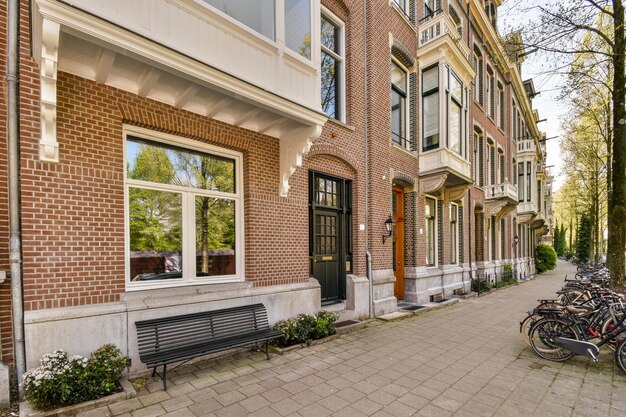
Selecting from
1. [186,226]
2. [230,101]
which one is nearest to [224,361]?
[186,226]

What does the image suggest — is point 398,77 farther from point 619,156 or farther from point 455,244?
point 455,244

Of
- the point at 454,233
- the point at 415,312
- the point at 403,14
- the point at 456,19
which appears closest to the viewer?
the point at 415,312

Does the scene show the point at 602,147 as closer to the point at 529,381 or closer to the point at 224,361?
the point at 529,381

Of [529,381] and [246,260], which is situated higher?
[246,260]

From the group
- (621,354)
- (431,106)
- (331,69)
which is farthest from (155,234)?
(431,106)

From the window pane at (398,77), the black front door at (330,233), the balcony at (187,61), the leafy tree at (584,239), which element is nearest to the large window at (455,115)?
the window pane at (398,77)

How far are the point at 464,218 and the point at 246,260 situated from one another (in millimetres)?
10522

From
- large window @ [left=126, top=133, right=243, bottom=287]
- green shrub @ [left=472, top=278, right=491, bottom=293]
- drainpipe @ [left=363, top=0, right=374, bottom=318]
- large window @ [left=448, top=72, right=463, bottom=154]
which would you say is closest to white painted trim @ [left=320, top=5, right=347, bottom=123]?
drainpipe @ [left=363, top=0, right=374, bottom=318]

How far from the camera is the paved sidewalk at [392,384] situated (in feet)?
12.3

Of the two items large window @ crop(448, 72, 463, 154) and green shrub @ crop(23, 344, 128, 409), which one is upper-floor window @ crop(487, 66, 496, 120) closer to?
large window @ crop(448, 72, 463, 154)

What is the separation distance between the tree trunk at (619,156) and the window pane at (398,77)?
5073mm

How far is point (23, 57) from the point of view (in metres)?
3.86

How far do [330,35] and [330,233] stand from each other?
16.5ft

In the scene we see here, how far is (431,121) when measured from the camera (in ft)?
35.6
